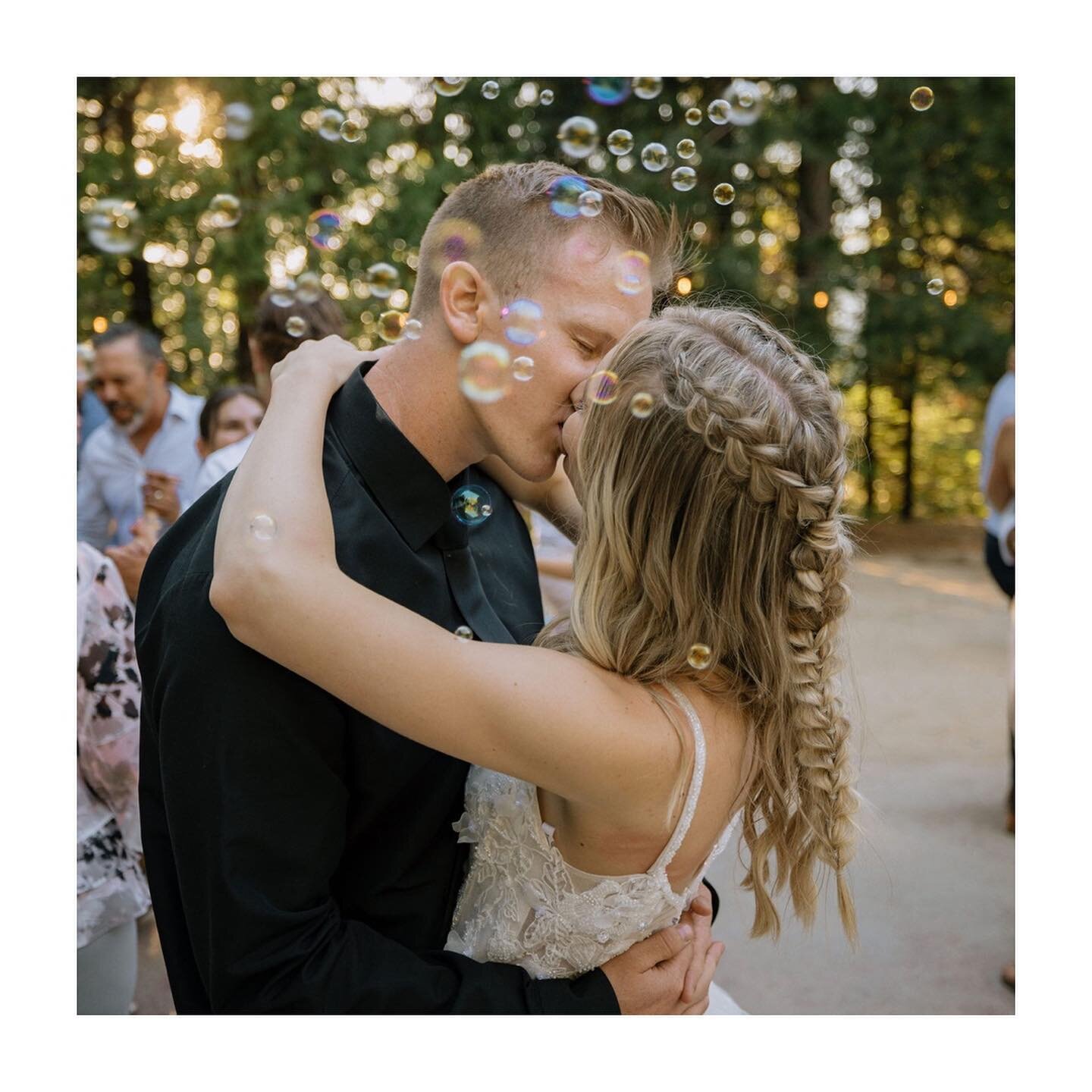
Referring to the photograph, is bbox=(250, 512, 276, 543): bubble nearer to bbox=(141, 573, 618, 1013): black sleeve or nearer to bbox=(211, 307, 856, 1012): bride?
bbox=(211, 307, 856, 1012): bride

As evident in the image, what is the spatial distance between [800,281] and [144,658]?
1281cm

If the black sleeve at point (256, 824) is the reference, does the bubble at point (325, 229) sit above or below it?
above

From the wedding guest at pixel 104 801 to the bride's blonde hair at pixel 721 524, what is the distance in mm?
1414

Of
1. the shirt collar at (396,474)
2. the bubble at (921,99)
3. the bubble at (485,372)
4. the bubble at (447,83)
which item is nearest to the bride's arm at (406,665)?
the shirt collar at (396,474)

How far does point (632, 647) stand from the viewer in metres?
1.66

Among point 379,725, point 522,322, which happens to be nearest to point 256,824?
point 379,725

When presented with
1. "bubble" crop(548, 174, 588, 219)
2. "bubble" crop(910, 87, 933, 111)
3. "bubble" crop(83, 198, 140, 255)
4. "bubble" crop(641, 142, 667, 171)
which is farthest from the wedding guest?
"bubble" crop(910, 87, 933, 111)

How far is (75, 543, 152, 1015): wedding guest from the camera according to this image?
2.61m

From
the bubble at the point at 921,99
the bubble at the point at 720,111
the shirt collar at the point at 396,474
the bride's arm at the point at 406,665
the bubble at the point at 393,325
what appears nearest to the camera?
the bride's arm at the point at 406,665

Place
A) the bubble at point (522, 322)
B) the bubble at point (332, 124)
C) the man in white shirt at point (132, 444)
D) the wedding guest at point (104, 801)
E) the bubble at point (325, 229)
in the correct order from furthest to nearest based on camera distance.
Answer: the man in white shirt at point (132, 444)
the wedding guest at point (104, 801)
the bubble at point (325, 229)
the bubble at point (332, 124)
the bubble at point (522, 322)

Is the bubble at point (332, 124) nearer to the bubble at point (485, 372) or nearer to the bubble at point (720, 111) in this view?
the bubble at point (485, 372)

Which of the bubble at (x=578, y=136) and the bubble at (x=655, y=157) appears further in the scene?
the bubble at (x=578, y=136)

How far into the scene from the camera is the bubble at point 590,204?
6.25 ft
